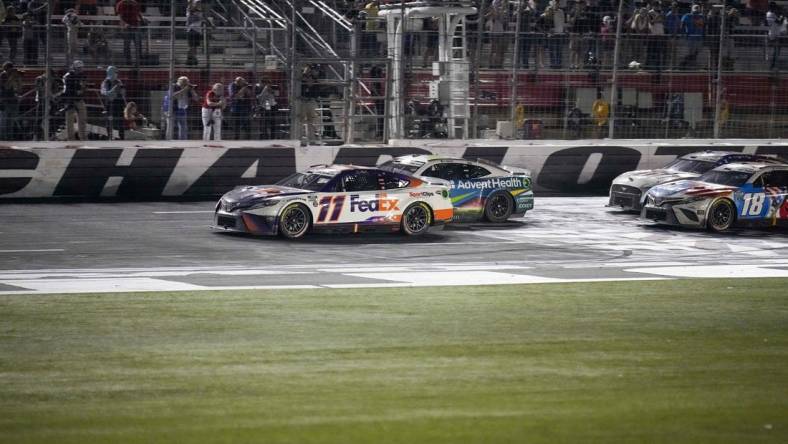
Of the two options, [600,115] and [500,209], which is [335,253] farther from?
[600,115]

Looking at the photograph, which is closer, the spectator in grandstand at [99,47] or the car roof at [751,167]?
the car roof at [751,167]

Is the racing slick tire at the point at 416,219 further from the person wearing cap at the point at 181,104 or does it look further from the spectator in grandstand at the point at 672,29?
the spectator in grandstand at the point at 672,29

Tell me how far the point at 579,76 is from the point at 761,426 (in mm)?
18770

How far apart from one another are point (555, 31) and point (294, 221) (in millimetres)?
9788

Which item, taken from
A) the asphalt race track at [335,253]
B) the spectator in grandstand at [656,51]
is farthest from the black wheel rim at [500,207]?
the spectator in grandstand at [656,51]

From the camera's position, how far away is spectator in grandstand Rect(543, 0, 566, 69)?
27.2 meters

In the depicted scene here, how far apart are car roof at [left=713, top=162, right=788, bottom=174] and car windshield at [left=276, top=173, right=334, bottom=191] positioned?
726 centimetres

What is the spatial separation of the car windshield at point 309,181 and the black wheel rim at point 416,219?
1477mm

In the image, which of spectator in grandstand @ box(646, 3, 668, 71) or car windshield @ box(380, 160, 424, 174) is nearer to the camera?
car windshield @ box(380, 160, 424, 174)

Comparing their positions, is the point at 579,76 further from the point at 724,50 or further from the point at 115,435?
the point at 115,435

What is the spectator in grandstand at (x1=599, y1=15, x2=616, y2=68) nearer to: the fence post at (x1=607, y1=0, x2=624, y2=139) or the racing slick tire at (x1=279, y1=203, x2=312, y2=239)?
the fence post at (x1=607, y1=0, x2=624, y2=139)

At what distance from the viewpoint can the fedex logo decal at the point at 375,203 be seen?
20469 millimetres

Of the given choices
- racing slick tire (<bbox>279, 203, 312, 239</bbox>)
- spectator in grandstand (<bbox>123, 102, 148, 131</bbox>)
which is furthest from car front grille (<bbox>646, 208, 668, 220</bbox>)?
spectator in grandstand (<bbox>123, 102, 148, 131</bbox>)

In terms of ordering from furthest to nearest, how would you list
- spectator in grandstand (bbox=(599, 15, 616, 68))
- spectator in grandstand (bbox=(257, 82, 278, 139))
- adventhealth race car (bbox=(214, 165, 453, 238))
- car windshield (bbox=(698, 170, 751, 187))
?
spectator in grandstand (bbox=(599, 15, 616, 68))
spectator in grandstand (bbox=(257, 82, 278, 139))
car windshield (bbox=(698, 170, 751, 187))
adventhealth race car (bbox=(214, 165, 453, 238))
